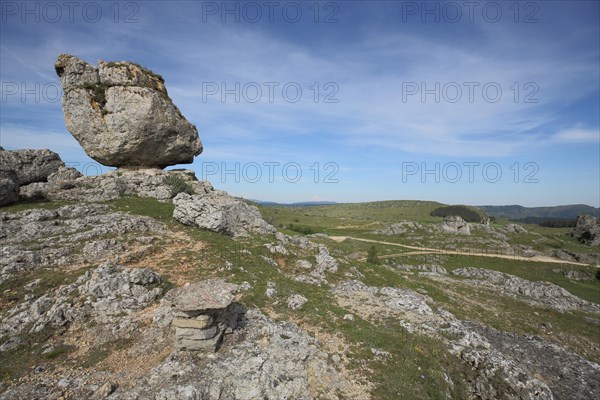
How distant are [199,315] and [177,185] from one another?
1389 inches

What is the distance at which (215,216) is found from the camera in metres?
36.2

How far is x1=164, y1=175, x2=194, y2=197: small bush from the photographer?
153ft

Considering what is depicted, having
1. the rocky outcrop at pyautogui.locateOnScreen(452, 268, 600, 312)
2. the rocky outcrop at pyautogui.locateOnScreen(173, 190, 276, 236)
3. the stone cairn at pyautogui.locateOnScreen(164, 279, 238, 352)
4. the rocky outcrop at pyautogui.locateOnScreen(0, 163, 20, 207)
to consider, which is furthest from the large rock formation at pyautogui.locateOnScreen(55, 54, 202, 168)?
the rocky outcrop at pyautogui.locateOnScreen(452, 268, 600, 312)

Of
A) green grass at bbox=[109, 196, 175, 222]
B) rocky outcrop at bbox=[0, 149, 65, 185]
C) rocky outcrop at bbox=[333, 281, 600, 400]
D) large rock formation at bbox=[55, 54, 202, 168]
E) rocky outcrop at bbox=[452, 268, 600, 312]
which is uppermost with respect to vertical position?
large rock formation at bbox=[55, 54, 202, 168]

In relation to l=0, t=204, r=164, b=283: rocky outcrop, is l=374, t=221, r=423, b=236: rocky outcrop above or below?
below

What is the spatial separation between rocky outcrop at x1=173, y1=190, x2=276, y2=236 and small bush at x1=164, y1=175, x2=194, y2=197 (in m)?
8.82

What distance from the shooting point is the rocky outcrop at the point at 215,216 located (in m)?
36.0

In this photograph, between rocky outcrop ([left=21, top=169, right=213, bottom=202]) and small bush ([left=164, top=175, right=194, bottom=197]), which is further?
small bush ([left=164, top=175, right=194, bottom=197])

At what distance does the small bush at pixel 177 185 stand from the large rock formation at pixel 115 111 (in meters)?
6.06

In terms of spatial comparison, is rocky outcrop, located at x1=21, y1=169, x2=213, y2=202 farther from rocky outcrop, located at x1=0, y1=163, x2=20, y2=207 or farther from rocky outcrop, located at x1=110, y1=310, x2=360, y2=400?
rocky outcrop, located at x1=110, y1=310, x2=360, y2=400

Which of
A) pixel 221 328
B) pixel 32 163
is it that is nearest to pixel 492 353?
pixel 221 328

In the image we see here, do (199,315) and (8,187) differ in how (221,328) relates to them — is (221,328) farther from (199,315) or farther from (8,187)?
(8,187)

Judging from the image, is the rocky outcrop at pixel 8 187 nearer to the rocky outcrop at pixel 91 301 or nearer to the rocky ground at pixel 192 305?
the rocky ground at pixel 192 305

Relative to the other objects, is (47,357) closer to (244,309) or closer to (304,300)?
(244,309)
